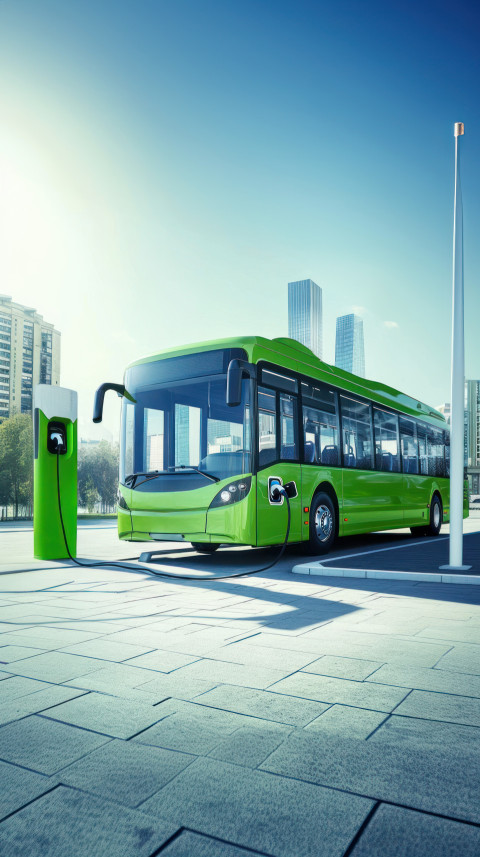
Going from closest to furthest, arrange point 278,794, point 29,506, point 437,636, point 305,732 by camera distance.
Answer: point 278,794
point 305,732
point 437,636
point 29,506

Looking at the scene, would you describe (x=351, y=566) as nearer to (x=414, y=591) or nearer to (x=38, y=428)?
(x=414, y=591)

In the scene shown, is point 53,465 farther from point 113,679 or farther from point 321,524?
point 113,679

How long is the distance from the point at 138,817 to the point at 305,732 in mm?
971

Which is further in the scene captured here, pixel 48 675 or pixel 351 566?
pixel 351 566

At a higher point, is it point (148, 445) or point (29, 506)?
point (148, 445)

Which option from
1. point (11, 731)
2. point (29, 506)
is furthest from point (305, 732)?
point (29, 506)

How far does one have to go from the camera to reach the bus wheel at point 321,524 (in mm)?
10992

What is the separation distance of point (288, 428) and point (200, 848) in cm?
856

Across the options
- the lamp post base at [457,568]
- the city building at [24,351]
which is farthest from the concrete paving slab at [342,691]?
the city building at [24,351]

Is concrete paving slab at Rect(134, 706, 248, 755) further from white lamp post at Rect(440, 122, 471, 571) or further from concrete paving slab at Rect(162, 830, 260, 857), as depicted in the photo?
white lamp post at Rect(440, 122, 471, 571)

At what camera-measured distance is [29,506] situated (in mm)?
51906

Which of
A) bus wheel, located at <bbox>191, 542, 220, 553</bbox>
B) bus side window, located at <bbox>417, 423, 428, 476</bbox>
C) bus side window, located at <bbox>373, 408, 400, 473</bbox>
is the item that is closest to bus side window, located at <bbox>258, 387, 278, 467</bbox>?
bus wheel, located at <bbox>191, 542, 220, 553</bbox>

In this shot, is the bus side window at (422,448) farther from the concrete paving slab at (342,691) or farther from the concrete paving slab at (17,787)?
the concrete paving slab at (17,787)

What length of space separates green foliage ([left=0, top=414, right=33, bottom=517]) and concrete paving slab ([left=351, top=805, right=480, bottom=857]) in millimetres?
49212
